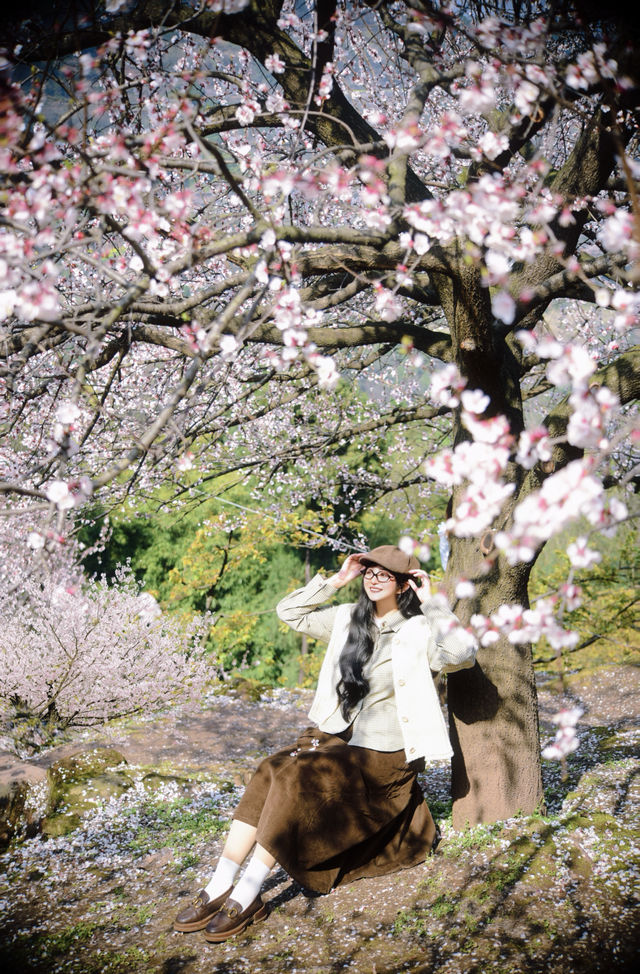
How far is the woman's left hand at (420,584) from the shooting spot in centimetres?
290

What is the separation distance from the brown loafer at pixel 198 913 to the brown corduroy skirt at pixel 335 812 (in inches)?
12.2

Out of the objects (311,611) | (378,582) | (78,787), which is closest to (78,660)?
(78,787)

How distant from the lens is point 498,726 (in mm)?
2982

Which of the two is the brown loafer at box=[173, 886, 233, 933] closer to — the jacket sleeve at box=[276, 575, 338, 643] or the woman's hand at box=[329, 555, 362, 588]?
the jacket sleeve at box=[276, 575, 338, 643]

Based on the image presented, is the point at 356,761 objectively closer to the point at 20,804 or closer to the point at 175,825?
the point at 175,825

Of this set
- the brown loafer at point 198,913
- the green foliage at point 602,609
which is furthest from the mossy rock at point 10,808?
the green foliage at point 602,609

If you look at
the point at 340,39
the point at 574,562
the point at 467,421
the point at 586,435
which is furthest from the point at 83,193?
the point at 340,39

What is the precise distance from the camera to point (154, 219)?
1888 mm

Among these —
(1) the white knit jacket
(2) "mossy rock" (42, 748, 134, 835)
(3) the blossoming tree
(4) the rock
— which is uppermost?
(3) the blossoming tree

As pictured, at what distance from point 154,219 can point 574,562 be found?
145 centimetres

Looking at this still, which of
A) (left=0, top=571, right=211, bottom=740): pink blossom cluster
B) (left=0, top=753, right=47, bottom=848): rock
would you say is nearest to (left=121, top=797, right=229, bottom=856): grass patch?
(left=0, top=753, right=47, bottom=848): rock

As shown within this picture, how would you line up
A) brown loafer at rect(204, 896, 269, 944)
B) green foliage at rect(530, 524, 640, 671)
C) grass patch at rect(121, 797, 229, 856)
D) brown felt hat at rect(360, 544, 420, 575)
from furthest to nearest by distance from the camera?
green foliage at rect(530, 524, 640, 671)
grass patch at rect(121, 797, 229, 856)
brown felt hat at rect(360, 544, 420, 575)
brown loafer at rect(204, 896, 269, 944)

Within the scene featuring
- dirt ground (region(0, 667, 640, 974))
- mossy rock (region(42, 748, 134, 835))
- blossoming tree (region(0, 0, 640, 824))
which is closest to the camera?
blossoming tree (region(0, 0, 640, 824))

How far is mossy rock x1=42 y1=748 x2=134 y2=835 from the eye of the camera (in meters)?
3.86
